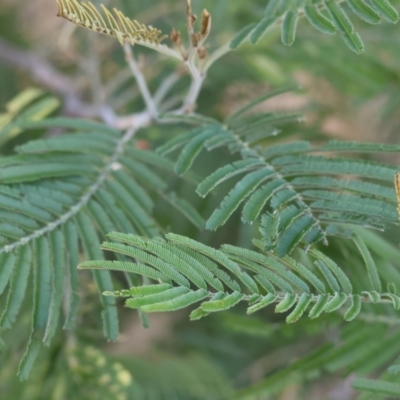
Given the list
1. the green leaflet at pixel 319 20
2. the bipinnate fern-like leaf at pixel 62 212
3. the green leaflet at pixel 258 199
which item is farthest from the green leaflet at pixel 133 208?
the green leaflet at pixel 319 20

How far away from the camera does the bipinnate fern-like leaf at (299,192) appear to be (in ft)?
1.14

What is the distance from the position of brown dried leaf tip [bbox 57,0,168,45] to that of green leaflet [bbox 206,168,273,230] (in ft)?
0.43

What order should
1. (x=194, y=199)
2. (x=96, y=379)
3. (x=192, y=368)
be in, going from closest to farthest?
(x=96, y=379) < (x=194, y=199) < (x=192, y=368)

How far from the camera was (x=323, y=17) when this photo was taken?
0.39 m

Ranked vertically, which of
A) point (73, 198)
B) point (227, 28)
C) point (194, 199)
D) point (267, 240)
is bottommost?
point (267, 240)

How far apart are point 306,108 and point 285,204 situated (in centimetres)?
53

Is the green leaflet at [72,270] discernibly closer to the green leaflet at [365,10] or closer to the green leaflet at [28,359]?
the green leaflet at [28,359]

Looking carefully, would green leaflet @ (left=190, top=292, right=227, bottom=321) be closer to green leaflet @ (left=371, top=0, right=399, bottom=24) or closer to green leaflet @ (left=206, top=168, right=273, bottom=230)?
green leaflet @ (left=206, top=168, right=273, bottom=230)

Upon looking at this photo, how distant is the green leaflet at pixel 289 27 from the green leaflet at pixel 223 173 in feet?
0.33

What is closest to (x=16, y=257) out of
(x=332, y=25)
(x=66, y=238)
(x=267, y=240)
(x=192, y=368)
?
(x=66, y=238)

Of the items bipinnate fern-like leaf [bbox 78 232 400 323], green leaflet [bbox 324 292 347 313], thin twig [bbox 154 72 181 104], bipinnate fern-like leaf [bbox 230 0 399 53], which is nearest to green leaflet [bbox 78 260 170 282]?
bipinnate fern-like leaf [bbox 78 232 400 323]

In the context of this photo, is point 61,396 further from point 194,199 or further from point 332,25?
point 332,25

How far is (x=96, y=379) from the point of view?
1.94ft

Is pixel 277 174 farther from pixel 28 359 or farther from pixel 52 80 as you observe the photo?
pixel 52 80
